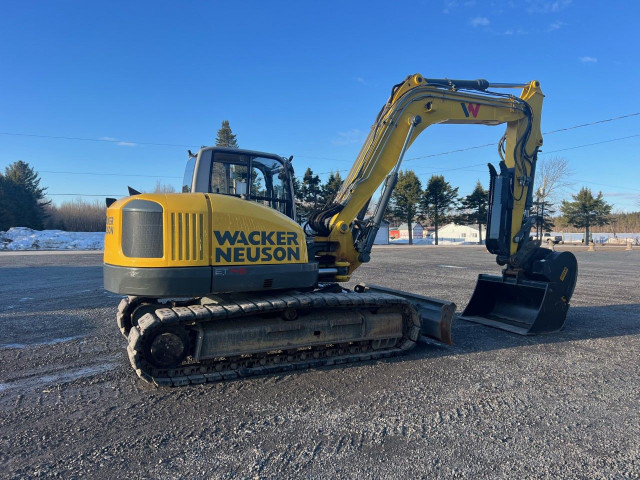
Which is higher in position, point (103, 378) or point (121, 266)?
point (121, 266)

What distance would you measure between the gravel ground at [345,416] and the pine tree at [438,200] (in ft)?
162

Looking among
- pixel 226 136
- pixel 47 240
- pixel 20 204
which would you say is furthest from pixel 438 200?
pixel 20 204

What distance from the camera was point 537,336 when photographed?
6.55 m

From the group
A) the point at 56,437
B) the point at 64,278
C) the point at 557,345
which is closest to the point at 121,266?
the point at 56,437

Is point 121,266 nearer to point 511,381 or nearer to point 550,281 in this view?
point 511,381

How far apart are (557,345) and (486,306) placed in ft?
6.02

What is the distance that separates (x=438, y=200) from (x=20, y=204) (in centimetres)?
4765

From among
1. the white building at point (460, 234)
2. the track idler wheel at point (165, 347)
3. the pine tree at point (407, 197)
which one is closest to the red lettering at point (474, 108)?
the track idler wheel at point (165, 347)

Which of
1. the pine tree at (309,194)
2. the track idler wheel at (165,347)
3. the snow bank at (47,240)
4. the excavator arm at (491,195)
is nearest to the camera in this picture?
the track idler wheel at (165,347)

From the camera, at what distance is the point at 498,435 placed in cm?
346

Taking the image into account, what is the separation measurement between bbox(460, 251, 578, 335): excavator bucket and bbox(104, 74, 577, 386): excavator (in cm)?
2

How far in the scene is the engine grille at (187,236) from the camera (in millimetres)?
4527

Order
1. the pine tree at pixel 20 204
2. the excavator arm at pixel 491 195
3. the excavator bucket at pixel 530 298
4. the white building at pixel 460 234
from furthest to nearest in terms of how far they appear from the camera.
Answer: the white building at pixel 460 234 < the pine tree at pixel 20 204 < the excavator bucket at pixel 530 298 < the excavator arm at pixel 491 195

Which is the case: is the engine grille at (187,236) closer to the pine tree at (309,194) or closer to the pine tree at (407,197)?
the pine tree at (309,194)
